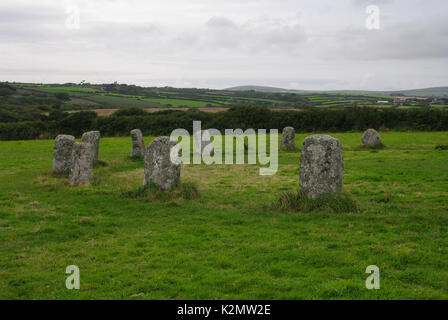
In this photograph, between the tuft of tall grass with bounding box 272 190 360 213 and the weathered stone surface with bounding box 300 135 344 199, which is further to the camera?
the weathered stone surface with bounding box 300 135 344 199

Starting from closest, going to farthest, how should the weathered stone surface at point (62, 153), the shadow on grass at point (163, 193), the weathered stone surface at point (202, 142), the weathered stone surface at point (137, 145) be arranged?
the shadow on grass at point (163, 193), the weathered stone surface at point (62, 153), the weathered stone surface at point (137, 145), the weathered stone surface at point (202, 142)

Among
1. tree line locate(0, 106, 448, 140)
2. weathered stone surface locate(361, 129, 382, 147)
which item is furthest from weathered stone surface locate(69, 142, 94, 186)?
tree line locate(0, 106, 448, 140)

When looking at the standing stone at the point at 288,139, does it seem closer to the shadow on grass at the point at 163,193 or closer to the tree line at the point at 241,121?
the shadow on grass at the point at 163,193

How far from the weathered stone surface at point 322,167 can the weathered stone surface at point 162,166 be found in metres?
4.57

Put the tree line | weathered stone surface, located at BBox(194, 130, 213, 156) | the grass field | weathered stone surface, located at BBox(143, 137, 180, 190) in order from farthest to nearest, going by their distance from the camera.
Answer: the tree line → weathered stone surface, located at BBox(194, 130, 213, 156) → weathered stone surface, located at BBox(143, 137, 180, 190) → the grass field

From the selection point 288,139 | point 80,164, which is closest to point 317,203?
point 80,164

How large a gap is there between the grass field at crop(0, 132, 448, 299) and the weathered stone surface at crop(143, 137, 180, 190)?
1.00 meters

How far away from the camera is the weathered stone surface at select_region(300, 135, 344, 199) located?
446 inches

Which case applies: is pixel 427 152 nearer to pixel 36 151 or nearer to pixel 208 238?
pixel 208 238

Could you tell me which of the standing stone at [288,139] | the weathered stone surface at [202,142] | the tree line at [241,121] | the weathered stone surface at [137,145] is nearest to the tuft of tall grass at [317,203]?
the weathered stone surface at [137,145]

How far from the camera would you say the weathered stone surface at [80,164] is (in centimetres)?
1561

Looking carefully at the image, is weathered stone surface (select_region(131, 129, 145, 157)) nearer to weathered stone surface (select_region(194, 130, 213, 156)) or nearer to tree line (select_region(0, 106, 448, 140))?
weathered stone surface (select_region(194, 130, 213, 156))
